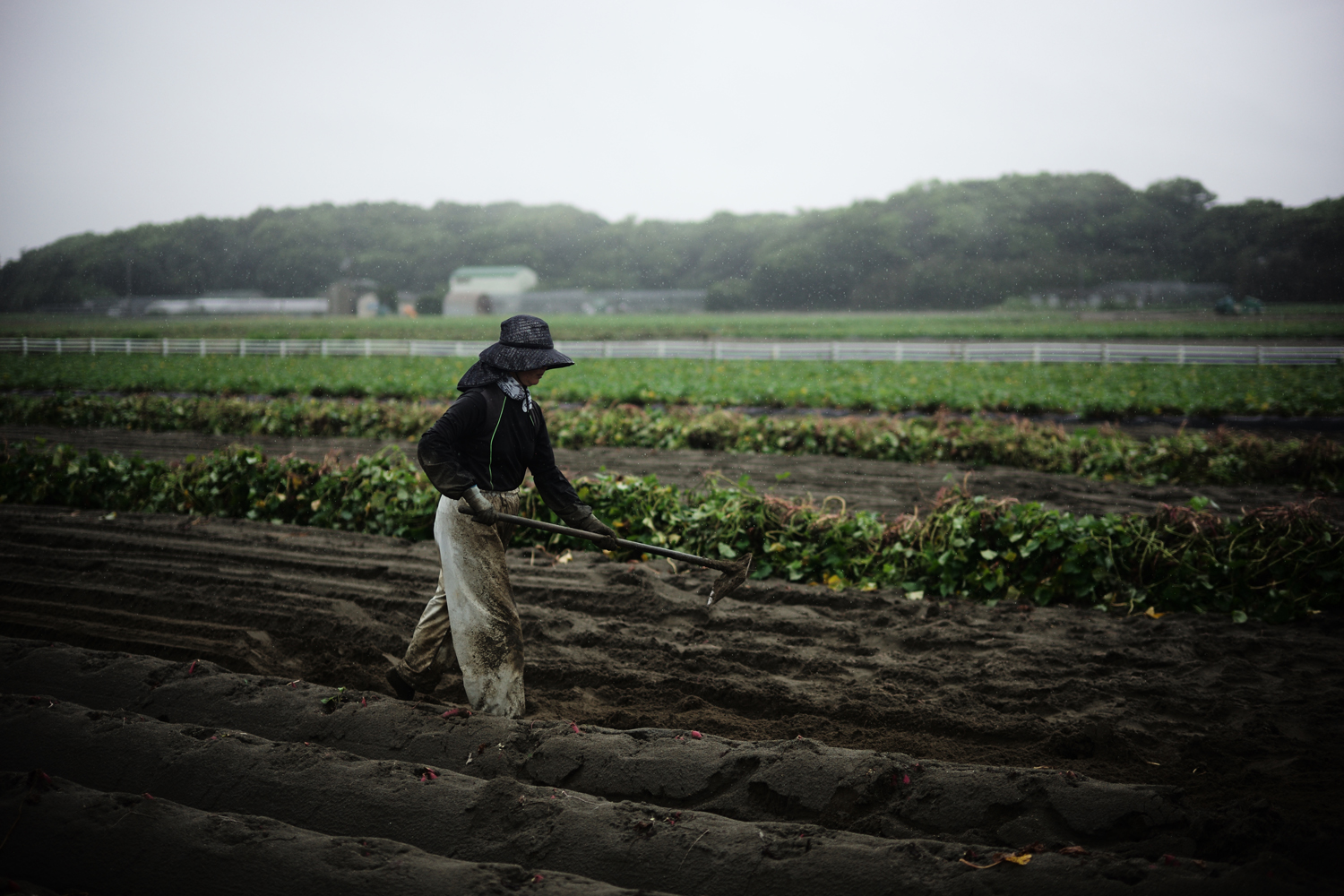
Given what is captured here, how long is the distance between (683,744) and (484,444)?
5.45ft

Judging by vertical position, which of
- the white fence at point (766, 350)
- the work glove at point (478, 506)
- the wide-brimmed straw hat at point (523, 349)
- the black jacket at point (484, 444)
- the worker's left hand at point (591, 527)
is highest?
the white fence at point (766, 350)

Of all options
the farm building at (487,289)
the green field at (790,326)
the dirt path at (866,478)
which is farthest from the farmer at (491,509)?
the farm building at (487,289)

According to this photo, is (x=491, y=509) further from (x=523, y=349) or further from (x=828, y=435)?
(x=828, y=435)

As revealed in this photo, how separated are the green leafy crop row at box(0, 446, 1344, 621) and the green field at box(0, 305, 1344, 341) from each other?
26801 mm

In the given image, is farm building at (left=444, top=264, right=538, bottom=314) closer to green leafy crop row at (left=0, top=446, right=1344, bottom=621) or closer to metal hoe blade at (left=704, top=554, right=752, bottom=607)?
green leafy crop row at (left=0, top=446, right=1344, bottom=621)

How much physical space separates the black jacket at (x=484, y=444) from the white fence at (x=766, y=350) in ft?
77.0

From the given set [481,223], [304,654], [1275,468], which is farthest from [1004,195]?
[304,654]

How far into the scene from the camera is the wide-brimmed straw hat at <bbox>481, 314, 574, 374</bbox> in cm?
370

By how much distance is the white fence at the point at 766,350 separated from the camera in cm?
2416

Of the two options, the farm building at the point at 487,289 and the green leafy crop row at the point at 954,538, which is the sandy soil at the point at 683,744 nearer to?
the green leafy crop row at the point at 954,538

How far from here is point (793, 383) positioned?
19.4 m

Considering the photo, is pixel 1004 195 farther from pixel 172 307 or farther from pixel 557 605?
pixel 557 605

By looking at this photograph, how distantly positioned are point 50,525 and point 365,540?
327 centimetres

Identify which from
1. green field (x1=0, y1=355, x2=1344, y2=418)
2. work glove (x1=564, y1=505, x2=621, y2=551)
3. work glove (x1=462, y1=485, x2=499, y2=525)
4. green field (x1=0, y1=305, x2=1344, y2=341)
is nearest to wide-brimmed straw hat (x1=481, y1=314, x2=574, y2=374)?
work glove (x1=462, y1=485, x2=499, y2=525)
